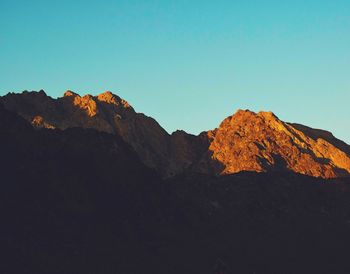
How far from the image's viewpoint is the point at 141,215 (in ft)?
457

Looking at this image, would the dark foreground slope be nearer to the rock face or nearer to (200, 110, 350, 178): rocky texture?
(200, 110, 350, 178): rocky texture

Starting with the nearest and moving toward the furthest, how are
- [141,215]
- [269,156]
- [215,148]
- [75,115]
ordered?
[141,215]
[269,156]
[75,115]
[215,148]

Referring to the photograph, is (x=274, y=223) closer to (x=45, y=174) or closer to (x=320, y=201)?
(x=320, y=201)

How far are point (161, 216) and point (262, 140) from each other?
62.6m

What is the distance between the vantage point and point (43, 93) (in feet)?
645

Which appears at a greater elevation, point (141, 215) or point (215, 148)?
point (215, 148)

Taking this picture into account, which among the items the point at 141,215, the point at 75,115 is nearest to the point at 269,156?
the point at 75,115

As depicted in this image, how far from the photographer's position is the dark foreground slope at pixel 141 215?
123m

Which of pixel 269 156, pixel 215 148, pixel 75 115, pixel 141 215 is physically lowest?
pixel 141 215

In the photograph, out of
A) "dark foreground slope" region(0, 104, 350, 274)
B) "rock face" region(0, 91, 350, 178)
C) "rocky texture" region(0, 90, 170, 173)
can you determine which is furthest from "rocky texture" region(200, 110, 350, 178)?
"dark foreground slope" region(0, 104, 350, 274)

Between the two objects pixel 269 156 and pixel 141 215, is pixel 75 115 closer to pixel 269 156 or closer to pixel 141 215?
pixel 269 156

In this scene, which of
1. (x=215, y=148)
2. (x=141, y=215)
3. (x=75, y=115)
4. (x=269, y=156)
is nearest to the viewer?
(x=141, y=215)

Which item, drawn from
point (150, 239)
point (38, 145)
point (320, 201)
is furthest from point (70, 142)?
point (320, 201)

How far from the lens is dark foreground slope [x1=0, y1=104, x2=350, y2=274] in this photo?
403 ft
